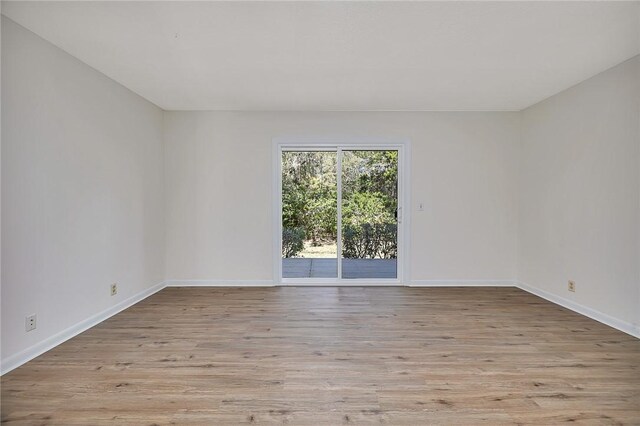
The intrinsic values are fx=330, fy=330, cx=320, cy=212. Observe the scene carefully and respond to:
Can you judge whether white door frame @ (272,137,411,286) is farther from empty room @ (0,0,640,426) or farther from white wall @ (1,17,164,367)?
white wall @ (1,17,164,367)

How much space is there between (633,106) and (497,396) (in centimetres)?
273

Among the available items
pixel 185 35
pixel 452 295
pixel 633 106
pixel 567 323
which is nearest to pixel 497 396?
pixel 567 323

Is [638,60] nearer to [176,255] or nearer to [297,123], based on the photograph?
[297,123]

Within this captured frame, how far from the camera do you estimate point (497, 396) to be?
6.34 feet

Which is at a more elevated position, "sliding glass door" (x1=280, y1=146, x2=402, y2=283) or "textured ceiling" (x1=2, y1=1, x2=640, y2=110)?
"textured ceiling" (x1=2, y1=1, x2=640, y2=110)

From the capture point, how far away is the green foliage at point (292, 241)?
181 inches

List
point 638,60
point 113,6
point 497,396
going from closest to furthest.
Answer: point 497,396 < point 113,6 < point 638,60

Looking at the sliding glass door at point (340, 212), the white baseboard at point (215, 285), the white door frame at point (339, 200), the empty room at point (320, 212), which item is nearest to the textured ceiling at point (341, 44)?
the empty room at point (320, 212)

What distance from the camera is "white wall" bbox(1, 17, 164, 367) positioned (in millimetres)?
2242

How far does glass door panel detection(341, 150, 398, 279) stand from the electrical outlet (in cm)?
327

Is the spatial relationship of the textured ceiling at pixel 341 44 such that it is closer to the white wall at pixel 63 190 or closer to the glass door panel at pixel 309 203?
the white wall at pixel 63 190

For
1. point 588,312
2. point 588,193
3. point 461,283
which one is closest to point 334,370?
point 588,312

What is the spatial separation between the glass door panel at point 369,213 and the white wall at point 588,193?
172cm

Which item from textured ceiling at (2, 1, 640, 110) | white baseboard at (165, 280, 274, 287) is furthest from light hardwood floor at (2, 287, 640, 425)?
textured ceiling at (2, 1, 640, 110)
